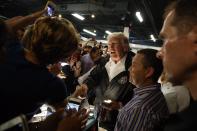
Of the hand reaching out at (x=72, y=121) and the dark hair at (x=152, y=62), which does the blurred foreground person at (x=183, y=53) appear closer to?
the hand reaching out at (x=72, y=121)

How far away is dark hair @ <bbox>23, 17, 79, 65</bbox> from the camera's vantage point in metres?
1.29

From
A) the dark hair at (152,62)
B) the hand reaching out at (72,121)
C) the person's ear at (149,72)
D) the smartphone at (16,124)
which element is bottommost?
the hand reaching out at (72,121)

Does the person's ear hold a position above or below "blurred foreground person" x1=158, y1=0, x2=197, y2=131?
below

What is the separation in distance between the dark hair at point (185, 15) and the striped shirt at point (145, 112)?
805mm

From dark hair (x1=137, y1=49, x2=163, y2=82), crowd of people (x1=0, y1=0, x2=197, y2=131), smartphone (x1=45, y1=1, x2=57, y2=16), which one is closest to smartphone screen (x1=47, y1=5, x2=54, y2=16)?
smartphone (x1=45, y1=1, x2=57, y2=16)

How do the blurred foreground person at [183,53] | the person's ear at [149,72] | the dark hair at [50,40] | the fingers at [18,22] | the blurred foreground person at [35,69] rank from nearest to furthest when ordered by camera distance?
the blurred foreground person at [183,53], the blurred foreground person at [35,69], the dark hair at [50,40], the fingers at [18,22], the person's ear at [149,72]

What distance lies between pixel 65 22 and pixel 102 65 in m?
2.11

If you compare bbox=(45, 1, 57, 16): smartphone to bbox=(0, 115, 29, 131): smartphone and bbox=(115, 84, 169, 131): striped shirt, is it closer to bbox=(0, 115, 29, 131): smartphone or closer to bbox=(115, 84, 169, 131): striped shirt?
bbox=(115, 84, 169, 131): striped shirt

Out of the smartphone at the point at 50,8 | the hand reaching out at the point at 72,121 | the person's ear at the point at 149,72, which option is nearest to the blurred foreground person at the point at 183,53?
the hand reaching out at the point at 72,121

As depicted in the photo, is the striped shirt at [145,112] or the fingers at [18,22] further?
the striped shirt at [145,112]

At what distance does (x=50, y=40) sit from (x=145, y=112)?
87cm

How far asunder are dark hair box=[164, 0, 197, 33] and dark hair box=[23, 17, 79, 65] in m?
0.56

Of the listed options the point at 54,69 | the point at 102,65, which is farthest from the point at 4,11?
the point at 54,69

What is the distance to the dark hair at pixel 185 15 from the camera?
100cm
